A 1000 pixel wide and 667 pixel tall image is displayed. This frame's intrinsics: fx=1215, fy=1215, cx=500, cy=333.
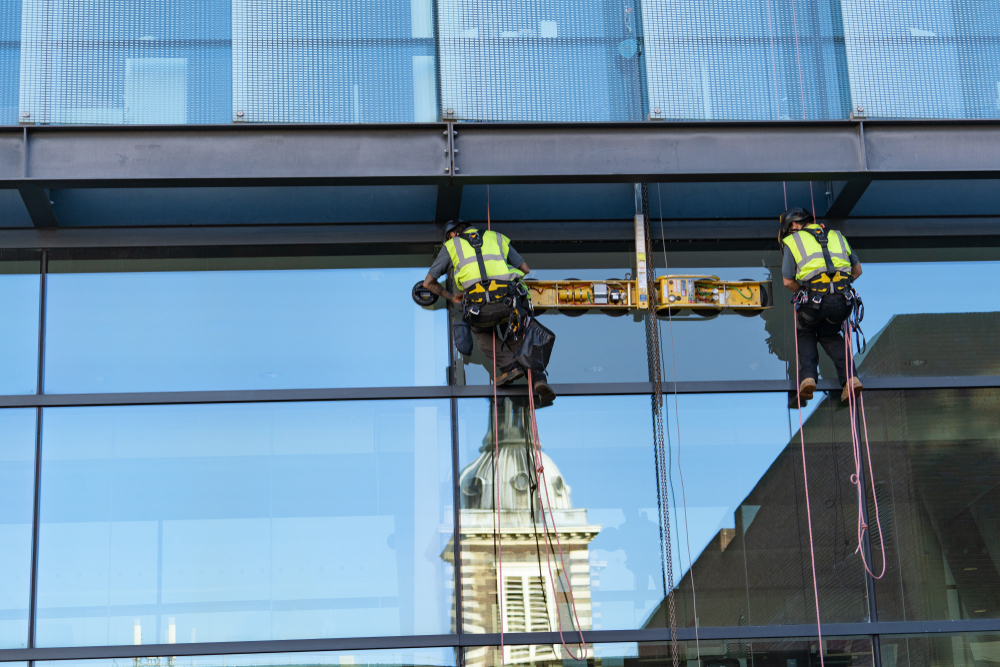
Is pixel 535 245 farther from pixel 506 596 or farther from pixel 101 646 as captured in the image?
pixel 101 646

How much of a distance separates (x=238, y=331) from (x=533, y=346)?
2.68 metres

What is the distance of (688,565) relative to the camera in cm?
1045

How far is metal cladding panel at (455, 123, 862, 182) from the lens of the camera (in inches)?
404

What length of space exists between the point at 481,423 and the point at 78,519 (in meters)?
3.54

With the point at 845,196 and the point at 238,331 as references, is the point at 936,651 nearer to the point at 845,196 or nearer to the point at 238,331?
the point at 845,196

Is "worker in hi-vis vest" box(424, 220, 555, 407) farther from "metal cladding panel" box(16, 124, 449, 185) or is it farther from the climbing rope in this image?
the climbing rope

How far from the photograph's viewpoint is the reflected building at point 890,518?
34.1ft

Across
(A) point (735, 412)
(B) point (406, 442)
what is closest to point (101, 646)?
(B) point (406, 442)

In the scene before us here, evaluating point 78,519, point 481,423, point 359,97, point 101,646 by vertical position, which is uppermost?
point 359,97

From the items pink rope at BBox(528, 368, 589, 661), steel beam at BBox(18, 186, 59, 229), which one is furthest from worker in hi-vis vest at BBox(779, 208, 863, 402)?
steel beam at BBox(18, 186, 59, 229)

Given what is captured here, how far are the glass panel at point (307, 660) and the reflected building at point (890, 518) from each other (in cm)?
190

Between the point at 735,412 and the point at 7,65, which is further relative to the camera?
the point at 735,412

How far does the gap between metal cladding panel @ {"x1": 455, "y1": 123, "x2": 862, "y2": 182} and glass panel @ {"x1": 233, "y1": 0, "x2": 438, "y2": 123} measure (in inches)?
24.0

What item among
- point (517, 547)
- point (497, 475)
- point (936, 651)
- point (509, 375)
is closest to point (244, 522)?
point (497, 475)
